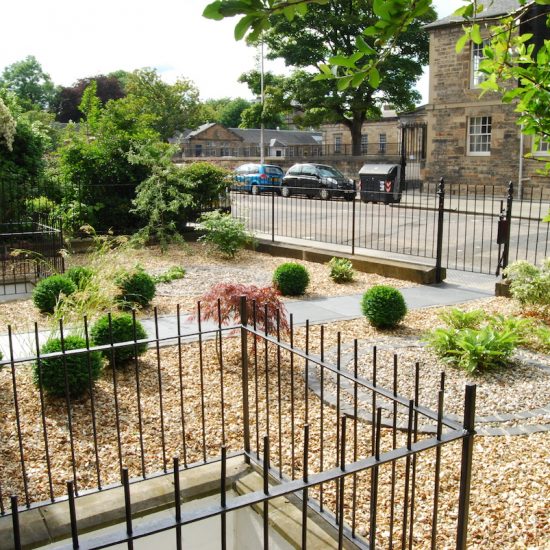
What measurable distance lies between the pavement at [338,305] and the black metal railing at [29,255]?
2.87 m

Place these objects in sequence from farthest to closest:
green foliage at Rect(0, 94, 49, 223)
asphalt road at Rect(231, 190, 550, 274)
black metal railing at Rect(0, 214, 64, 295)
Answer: green foliage at Rect(0, 94, 49, 223), asphalt road at Rect(231, 190, 550, 274), black metal railing at Rect(0, 214, 64, 295)

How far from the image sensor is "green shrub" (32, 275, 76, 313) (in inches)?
342

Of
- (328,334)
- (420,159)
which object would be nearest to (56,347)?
(328,334)

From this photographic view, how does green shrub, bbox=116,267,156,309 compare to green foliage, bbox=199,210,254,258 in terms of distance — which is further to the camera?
green foliage, bbox=199,210,254,258

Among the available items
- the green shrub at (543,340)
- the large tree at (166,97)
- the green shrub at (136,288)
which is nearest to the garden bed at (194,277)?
the green shrub at (136,288)

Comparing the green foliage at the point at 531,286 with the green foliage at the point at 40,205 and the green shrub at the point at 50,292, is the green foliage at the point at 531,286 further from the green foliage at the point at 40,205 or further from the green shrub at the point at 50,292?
the green foliage at the point at 40,205

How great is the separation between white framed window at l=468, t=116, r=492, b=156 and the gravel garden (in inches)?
933

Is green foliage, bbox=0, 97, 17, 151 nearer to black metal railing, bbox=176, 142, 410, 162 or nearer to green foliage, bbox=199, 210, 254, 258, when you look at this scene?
green foliage, bbox=199, 210, 254, 258

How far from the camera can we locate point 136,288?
29.6ft

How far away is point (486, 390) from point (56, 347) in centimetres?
408

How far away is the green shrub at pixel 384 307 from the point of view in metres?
8.06

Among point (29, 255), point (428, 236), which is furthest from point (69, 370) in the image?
point (428, 236)

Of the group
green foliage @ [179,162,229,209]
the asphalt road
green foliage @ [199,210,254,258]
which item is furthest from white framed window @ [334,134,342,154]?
green foliage @ [199,210,254,258]

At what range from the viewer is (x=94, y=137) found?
16781 millimetres
